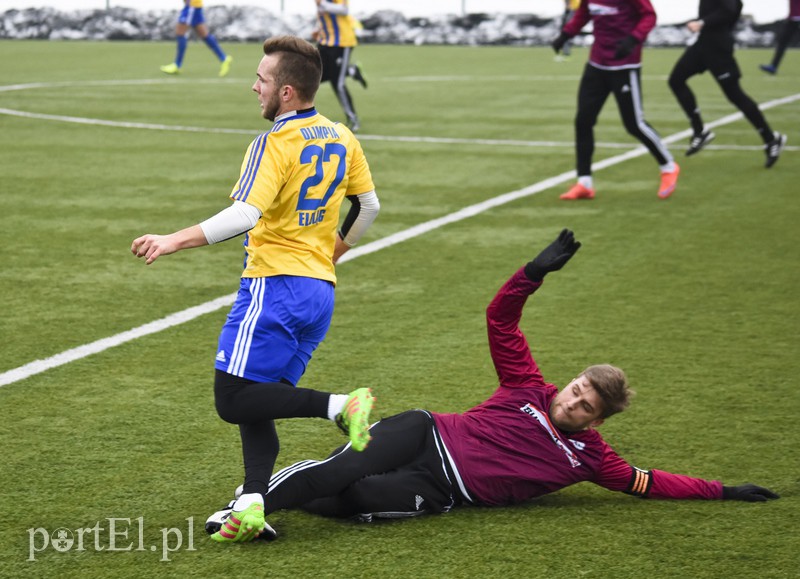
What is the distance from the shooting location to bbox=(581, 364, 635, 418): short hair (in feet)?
14.5

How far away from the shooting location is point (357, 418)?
4.05 meters

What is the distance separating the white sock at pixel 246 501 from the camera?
13.6 feet

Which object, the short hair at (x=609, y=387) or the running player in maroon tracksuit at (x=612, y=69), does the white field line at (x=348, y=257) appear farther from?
the short hair at (x=609, y=387)

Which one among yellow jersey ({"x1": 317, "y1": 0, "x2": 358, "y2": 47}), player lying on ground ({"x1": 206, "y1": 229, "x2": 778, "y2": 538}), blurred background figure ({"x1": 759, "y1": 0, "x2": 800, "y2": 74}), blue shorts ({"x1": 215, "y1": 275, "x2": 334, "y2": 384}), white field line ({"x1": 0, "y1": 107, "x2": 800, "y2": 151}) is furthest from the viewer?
blurred background figure ({"x1": 759, "y1": 0, "x2": 800, "y2": 74})

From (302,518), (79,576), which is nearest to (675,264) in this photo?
(302,518)

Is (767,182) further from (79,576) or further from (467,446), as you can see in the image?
(79,576)

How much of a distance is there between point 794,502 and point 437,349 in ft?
8.04

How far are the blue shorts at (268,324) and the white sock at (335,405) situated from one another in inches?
11.0

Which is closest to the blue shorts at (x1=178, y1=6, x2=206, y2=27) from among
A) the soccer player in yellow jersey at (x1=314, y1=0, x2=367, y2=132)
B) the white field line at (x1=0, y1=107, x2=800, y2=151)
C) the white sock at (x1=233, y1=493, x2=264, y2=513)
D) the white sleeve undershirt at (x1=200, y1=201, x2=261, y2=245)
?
the white field line at (x1=0, y1=107, x2=800, y2=151)

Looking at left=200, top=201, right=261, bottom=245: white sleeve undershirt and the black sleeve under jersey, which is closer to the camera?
left=200, top=201, right=261, bottom=245: white sleeve undershirt

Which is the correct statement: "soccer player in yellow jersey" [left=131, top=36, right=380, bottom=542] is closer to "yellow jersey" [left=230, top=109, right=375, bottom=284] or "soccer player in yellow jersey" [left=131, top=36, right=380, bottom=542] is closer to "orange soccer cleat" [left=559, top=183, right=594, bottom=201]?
"yellow jersey" [left=230, top=109, right=375, bottom=284]

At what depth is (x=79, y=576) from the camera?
3881 mm

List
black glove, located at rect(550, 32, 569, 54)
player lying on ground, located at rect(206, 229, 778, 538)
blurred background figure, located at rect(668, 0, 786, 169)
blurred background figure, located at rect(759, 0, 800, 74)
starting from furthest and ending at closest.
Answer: blurred background figure, located at rect(759, 0, 800, 74)
blurred background figure, located at rect(668, 0, 786, 169)
black glove, located at rect(550, 32, 569, 54)
player lying on ground, located at rect(206, 229, 778, 538)

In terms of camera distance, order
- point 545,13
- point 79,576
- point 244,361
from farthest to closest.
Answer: point 545,13
point 244,361
point 79,576
